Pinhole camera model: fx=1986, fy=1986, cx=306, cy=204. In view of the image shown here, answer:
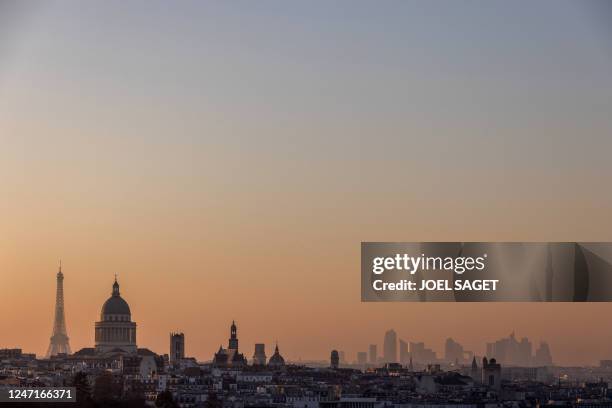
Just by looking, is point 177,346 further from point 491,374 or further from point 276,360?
point 491,374

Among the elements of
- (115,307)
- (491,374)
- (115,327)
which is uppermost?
(115,307)

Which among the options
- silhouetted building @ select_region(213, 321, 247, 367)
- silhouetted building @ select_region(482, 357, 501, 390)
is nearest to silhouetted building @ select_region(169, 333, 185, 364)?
silhouetted building @ select_region(213, 321, 247, 367)

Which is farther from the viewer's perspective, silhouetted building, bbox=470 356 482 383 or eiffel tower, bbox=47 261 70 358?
eiffel tower, bbox=47 261 70 358

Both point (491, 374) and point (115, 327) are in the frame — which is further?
point (115, 327)

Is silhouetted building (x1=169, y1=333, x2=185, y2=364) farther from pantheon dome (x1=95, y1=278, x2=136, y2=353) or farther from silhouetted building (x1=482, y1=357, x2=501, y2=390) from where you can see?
silhouetted building (x1=482, y1=357, x2=501, y2=390)

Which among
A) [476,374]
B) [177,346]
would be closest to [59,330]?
[177,346]

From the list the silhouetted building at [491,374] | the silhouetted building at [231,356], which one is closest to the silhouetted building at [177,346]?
the silhouetted building at [231,356]

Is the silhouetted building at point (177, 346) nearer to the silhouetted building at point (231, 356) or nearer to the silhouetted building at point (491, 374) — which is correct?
Result: the silhouetted building at point (231, 356)

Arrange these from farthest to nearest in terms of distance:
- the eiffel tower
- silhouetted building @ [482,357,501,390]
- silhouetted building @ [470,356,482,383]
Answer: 1. the eiffel tower
2. silhouetted building @ [470,356,482,383]
3. silhouetted building @ [482,357,501,390]
